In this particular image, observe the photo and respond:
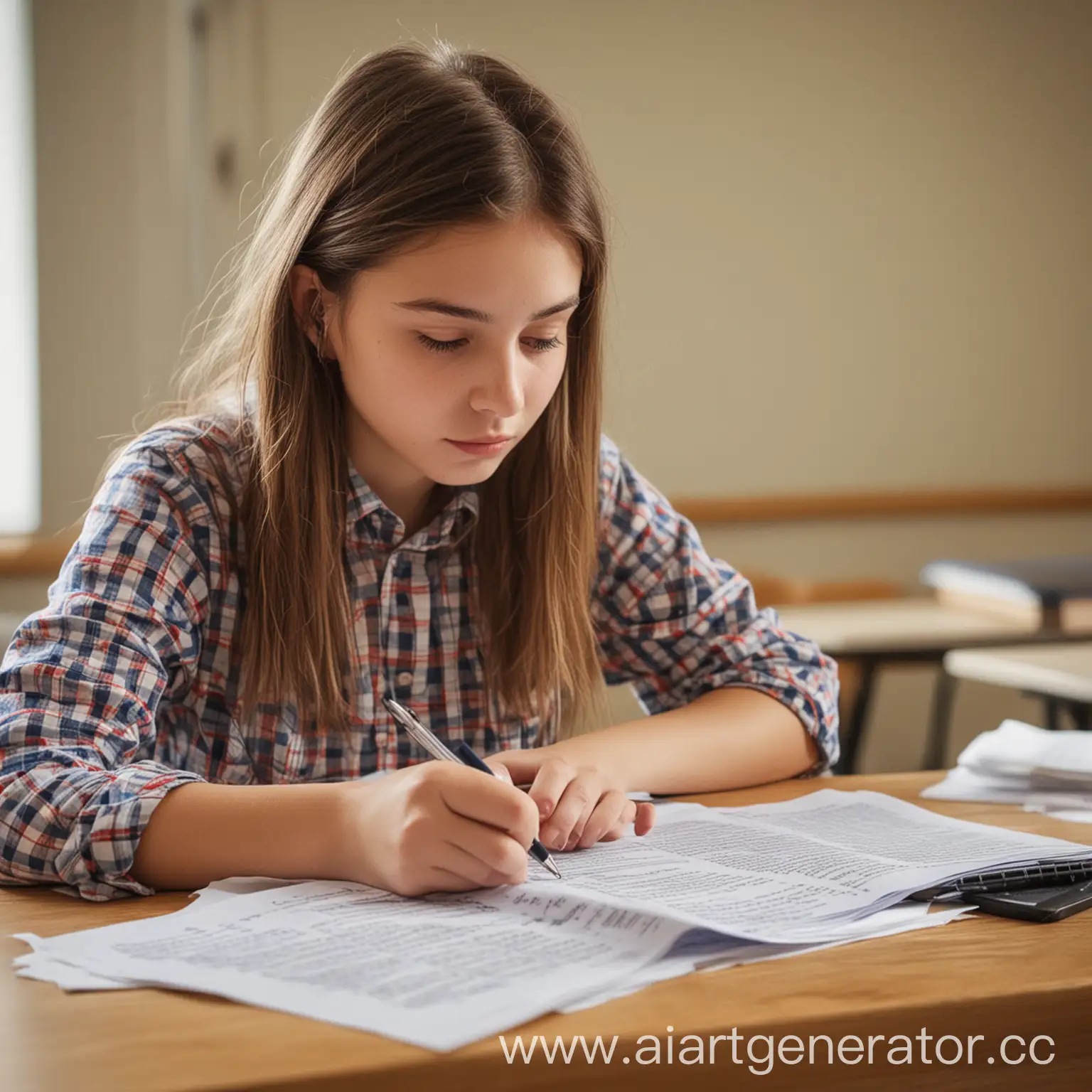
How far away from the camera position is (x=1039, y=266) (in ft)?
13.8

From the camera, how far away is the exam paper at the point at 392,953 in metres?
0.64

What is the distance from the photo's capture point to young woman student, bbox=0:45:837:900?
909 mm

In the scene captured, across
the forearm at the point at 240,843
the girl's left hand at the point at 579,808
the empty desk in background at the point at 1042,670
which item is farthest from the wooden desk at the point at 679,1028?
the empty desk in background at the point at 1042,670

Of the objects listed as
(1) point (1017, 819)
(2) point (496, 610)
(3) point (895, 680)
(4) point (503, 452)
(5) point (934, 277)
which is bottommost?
(3) point (895, 680)

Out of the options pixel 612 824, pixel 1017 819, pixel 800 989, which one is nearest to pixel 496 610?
pixel 612 824

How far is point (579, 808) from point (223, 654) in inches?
16.5

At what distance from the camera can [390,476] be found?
4.29 ft

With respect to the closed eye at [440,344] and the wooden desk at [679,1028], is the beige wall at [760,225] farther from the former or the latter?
the wooden desk at [679,1028]

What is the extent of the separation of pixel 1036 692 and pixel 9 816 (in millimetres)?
1938

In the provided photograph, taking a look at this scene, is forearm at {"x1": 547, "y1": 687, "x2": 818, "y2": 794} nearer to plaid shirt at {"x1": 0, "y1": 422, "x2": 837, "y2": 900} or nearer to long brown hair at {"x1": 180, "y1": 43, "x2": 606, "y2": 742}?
plaid shirt at {"x1": 0, "y1": 422, "x2": 837, "y2": 900}

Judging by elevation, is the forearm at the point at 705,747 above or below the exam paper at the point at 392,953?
below

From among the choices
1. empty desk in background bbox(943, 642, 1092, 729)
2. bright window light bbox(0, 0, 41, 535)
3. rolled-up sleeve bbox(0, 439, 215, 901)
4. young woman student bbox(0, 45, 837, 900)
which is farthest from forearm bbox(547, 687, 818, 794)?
bright window light bbox(0, 0, 41, 535)

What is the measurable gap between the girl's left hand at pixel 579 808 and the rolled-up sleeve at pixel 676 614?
1.30 ft

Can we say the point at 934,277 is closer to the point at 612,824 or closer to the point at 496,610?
the point at 496,610
